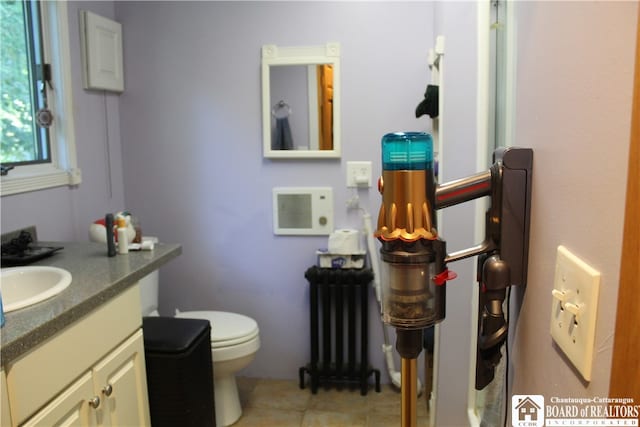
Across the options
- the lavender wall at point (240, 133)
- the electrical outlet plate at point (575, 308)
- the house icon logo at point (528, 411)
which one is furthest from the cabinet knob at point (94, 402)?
the lavender wall at point (240, 133)

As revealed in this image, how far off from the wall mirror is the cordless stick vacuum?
1.94 metres

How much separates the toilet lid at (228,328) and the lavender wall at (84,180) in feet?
2.21

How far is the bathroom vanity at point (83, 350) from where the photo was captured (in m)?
1.18

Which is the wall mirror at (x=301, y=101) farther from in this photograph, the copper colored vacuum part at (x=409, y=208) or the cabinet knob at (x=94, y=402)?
the copper colored vacuum part at (x=409, y=208)

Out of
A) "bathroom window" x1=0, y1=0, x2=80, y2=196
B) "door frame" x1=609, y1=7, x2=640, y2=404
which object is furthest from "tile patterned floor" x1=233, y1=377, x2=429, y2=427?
"door frame" x1=609, y1=7, x2=640, y2=404

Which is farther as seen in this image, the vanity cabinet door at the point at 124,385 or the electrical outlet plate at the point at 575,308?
the vanity cabinet door at the point at 124,385

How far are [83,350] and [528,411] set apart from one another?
1.15m

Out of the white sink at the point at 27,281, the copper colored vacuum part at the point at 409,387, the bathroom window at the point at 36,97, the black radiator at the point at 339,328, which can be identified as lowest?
the black radiator at the point at 339,328

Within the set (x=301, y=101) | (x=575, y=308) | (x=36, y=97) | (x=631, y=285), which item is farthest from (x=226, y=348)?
(x=631, y=285)

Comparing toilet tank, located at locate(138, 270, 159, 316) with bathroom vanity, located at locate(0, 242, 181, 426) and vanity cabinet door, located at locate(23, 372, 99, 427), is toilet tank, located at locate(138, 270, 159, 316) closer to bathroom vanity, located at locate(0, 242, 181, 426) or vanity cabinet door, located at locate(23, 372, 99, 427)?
bathroom vanity, located at locate(0, 242, 181, 426)

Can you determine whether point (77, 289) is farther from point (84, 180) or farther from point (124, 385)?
point (84, 180)

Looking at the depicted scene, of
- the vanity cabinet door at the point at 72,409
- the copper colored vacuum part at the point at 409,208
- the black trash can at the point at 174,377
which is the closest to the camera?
the copper colored vacuum part at the point at 409,208

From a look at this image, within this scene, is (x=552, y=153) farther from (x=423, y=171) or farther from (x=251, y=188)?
(x=251, y=188)

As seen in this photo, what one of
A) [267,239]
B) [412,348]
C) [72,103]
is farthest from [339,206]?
[412,348]
